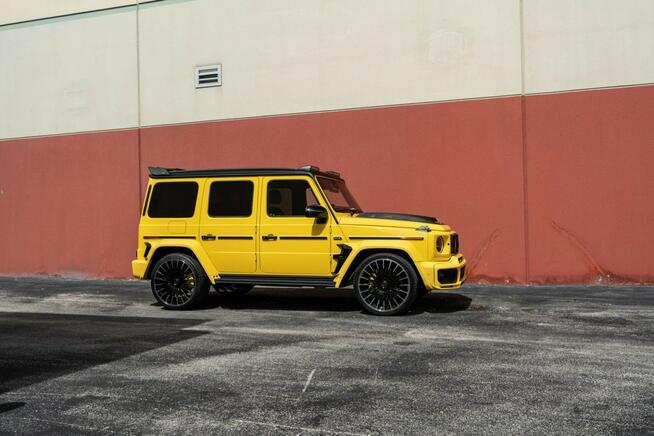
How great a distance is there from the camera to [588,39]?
436 inches

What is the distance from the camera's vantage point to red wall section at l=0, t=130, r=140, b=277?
1379cm

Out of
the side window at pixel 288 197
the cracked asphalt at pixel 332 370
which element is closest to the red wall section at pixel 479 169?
the cracked asphalt at pixel 332 370

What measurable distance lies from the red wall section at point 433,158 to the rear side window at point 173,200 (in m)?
4.21

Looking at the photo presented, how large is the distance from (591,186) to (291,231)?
6.00 meters

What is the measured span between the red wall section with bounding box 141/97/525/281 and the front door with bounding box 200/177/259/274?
4125 millimetres

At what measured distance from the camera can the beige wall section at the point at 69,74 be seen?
14.1 metres

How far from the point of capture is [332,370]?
16.2 ft

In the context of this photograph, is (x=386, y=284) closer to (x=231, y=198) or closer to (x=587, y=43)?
(x=231, y=198)

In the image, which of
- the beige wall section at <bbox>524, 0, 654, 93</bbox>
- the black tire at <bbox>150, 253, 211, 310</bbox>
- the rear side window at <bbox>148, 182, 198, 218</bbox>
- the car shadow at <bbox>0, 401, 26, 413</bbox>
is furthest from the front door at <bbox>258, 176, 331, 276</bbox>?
the beige wall section at <bbox>524, 0, 654, 93</bbox>

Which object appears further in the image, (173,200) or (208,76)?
(208,76)

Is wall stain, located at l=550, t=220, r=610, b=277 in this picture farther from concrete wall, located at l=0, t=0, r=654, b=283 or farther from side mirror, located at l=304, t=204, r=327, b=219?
side mirror, located at l=304, t=204, r=327, b=219

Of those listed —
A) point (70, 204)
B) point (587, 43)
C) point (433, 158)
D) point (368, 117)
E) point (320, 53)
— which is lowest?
point (70, 204)

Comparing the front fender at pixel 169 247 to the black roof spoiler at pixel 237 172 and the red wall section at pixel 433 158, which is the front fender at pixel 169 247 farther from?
the red wall section at pixel 433 158

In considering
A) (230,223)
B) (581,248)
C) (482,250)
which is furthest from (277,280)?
(581,248)
